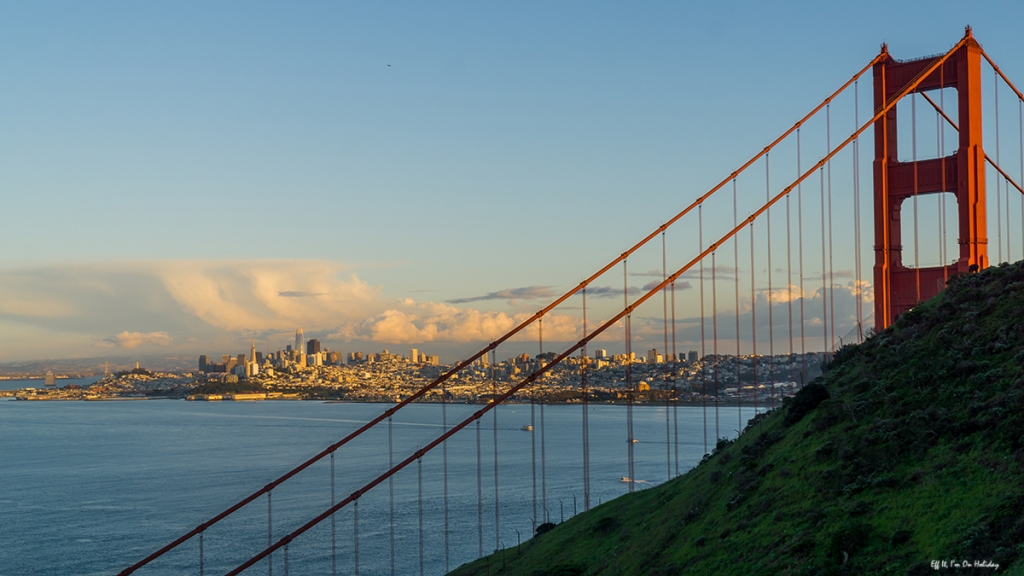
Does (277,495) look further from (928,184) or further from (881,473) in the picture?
(881,473)

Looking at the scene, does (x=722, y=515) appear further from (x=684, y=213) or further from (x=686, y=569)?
(x=684, y=213)

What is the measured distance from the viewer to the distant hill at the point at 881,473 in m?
20.3

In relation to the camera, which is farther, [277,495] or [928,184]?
[277,495]

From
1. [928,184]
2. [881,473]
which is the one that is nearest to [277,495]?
[928,184]

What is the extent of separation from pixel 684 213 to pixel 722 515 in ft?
51.0

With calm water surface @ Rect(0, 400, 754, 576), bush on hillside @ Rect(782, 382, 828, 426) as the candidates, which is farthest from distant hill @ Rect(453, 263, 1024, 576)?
calm water surface @ Rect(0, 400, 754, 576)

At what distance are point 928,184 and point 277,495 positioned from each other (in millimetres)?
94384

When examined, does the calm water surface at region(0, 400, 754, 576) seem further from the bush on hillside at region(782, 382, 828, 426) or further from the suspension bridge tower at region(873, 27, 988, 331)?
the suspension bridge tower at region(873, 27, 988, 331)

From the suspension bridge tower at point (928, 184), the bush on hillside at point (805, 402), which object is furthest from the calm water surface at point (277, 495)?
the suspension bridge tower at point (928, 184)

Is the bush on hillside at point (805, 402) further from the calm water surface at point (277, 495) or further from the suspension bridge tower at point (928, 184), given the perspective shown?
the calm water surface at point (277, 495)

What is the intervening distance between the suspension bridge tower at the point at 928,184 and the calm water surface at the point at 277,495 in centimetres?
1364

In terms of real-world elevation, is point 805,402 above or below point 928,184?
below

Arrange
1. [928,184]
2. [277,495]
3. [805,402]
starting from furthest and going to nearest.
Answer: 1. [277,495]
2. [928,184]
3. [805,402]

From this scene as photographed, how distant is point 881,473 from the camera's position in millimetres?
→ 24250
